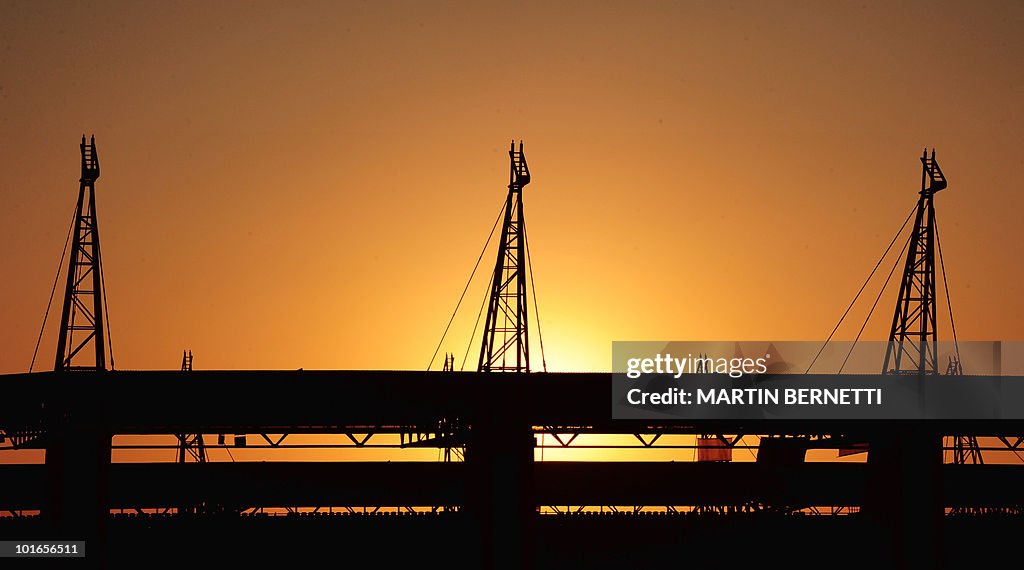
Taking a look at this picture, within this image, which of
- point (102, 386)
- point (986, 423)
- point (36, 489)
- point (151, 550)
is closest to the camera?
point (102, 386)

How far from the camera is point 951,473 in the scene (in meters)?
70.8

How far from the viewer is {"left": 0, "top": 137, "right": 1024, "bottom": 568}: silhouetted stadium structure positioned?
46625mm

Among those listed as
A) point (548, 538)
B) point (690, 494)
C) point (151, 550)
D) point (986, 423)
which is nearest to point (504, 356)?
point (548, 538)

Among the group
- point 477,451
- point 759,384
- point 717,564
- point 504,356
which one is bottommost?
point 717,564

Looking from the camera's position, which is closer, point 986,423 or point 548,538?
point 986,423

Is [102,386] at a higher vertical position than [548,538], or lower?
higher

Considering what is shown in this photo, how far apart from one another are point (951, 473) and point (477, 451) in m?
37.9

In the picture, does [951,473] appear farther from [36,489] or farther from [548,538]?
[36,489]

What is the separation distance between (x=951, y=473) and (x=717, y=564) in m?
18.3

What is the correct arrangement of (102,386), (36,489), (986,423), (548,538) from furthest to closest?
(36,489)
(548,538)
(986,423)
(102,386)

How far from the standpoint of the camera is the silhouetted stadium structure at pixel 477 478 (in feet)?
153

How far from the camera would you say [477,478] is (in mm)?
48000

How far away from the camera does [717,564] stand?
208 feet

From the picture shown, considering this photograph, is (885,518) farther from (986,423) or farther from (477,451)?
(477,451)
